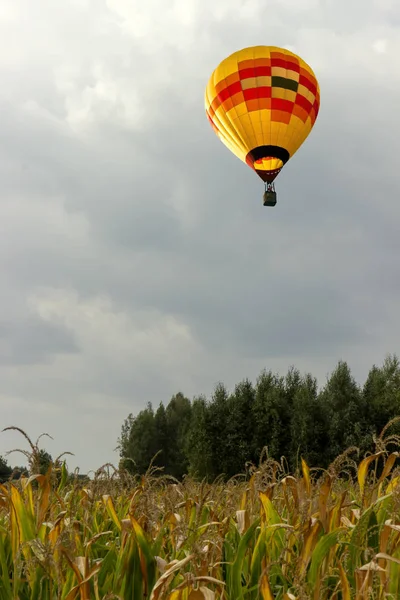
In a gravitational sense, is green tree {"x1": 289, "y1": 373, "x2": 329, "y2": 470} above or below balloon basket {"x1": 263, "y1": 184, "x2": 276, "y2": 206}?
below

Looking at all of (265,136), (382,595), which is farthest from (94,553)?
(265,136)

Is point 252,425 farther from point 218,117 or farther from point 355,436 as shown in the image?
point 218,117

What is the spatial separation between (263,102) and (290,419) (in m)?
20.5

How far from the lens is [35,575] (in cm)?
334

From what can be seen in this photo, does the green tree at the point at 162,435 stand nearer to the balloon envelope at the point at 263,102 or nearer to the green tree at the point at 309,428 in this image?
the green tree at the point at 309,428

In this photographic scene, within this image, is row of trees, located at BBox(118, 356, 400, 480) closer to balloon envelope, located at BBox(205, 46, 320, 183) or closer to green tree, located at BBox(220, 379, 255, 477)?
green tree, located at BBox(220, 379, 255, 477)

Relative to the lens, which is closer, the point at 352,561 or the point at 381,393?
the point at 352,561

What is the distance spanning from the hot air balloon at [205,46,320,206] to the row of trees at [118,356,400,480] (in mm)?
16673

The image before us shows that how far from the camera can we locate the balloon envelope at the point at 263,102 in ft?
97.0

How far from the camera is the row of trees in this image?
1554 inches

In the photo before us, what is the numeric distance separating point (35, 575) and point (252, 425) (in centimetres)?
3868

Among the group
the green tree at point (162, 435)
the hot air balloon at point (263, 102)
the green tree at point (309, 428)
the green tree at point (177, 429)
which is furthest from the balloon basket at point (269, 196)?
the green tree at point (162, 435)

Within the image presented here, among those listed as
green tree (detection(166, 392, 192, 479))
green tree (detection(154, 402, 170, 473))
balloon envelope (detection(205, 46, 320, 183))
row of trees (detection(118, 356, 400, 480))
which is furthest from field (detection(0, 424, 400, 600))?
green tree (detection(154, 402, 170, 473))

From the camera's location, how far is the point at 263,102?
29.5 metres
